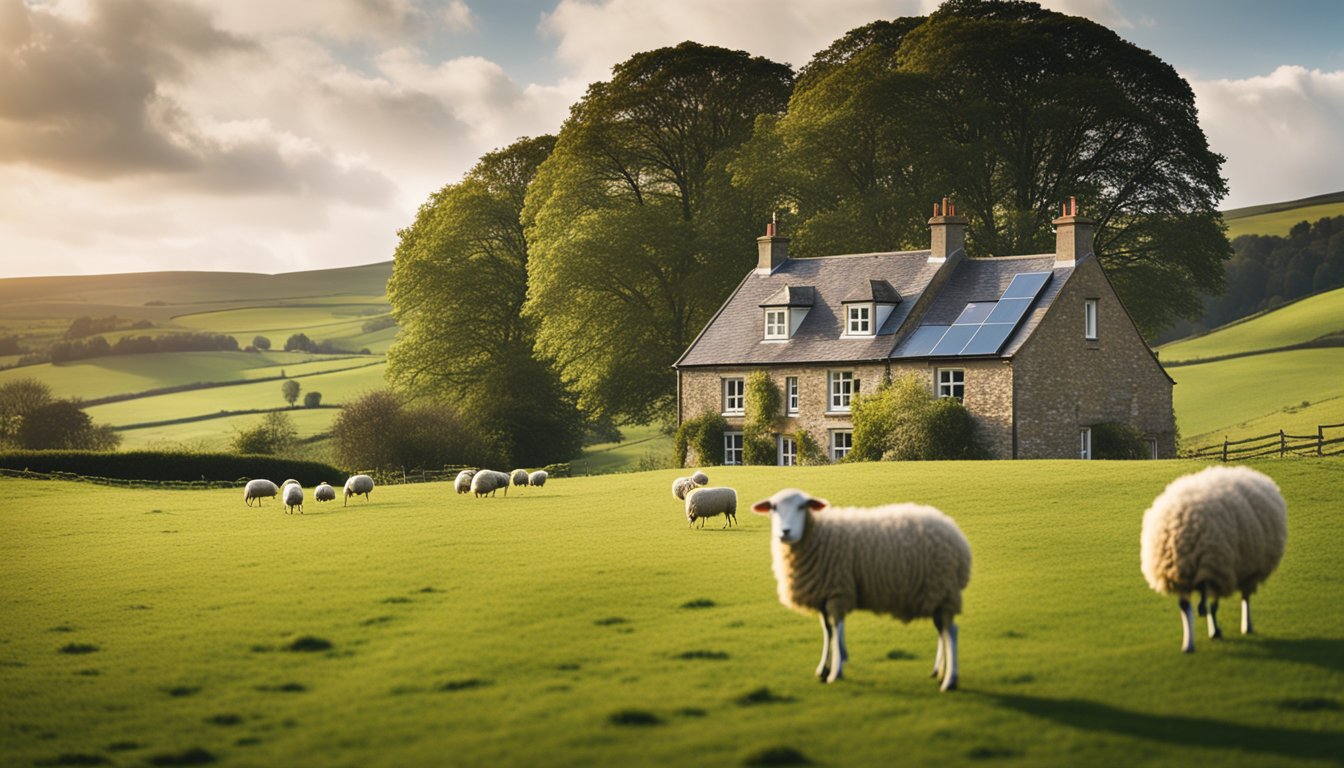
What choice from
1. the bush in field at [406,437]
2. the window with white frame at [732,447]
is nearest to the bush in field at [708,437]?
the window with white frame at [732,447]

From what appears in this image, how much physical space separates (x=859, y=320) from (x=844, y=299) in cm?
102

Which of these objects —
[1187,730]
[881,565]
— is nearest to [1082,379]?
[881,565]

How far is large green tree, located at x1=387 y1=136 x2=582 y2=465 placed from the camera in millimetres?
70312

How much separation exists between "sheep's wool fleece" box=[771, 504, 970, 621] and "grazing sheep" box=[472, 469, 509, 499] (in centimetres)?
2678

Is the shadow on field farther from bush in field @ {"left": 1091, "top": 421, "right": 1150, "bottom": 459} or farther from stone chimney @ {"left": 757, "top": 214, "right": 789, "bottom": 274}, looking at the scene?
stone chimney @ {"left": 757, "top": 214, "right": 789, "bottom": 274}

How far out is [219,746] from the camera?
40.9 ft

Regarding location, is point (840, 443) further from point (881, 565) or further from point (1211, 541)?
point (881, 565)

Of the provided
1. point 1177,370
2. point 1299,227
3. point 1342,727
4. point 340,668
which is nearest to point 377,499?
point 340,668

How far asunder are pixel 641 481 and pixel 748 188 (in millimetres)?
20739

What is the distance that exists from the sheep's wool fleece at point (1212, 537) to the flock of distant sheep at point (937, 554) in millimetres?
11

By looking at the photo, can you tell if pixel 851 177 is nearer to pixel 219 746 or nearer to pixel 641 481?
pixel 641 481

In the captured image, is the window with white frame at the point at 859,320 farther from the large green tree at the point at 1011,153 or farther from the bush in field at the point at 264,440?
the bush in field at the point at 264,440

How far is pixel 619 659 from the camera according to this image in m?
15.4

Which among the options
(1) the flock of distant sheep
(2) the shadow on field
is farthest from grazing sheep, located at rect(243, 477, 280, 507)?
(2) the shadow on field
